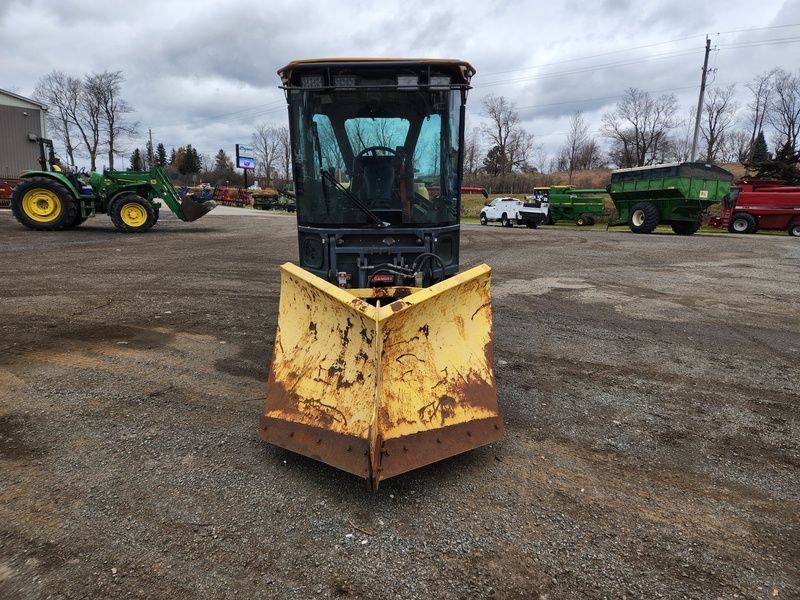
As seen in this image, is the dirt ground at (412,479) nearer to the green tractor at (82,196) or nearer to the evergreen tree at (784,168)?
the green tractor at (82,196)

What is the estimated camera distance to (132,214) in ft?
51.0

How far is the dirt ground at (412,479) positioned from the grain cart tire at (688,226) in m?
16.1

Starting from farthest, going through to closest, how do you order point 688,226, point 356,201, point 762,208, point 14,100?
point 14,100 < point 762,208 < point 688,226 < point 356,201

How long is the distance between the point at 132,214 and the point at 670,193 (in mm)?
19759

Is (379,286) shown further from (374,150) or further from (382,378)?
(382,378)

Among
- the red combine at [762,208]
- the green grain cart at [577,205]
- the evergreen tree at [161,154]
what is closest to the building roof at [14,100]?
the green grain cart at [577,205]

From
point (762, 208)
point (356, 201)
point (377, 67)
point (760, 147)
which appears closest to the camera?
→ point (377, 67)

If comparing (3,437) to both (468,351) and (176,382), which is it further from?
(468,351)

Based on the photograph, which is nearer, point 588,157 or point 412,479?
point 412,479

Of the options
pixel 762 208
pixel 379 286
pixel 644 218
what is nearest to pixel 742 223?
pixel 762 208

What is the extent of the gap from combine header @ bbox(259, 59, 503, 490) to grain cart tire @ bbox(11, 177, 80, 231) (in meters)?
13.9

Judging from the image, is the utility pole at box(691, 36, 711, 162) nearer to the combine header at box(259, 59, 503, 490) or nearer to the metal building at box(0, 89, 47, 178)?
the combine header at box(259, 59, 503, 490)

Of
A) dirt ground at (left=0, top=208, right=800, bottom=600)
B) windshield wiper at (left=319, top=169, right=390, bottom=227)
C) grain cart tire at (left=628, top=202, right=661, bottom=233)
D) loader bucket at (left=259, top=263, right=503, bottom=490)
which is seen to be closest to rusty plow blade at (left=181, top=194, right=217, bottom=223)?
dirt ground at (left=0, top=208, right=800, bottom=600)

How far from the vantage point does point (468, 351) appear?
3156 millimetres
